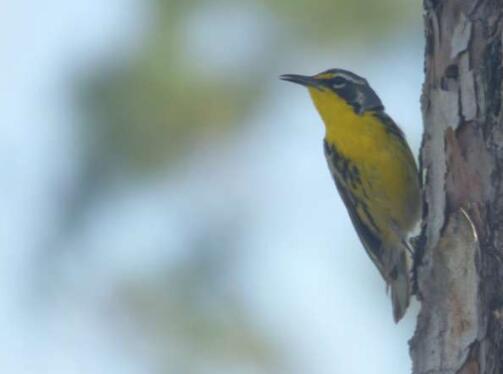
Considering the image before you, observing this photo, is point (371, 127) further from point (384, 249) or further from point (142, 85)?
point (142, 85)

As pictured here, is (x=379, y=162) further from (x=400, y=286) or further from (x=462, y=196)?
(x=462, y=196)

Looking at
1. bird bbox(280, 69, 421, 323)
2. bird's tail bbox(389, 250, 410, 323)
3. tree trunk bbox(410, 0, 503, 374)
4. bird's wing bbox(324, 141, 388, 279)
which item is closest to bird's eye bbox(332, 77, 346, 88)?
bird bbox(280, 69, 421, 323)

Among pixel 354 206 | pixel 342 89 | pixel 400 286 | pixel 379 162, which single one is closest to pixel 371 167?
pixel 379 162

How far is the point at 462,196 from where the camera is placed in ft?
13.9

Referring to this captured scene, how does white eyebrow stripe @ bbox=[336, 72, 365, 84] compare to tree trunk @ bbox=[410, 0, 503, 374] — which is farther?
white eyebrow stripe @ bbox=[336, 72, 365, 84]

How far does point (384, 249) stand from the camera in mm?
6113

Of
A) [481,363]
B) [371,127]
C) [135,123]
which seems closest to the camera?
[481,363]

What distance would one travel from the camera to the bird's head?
20.4ft

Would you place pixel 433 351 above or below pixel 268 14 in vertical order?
below

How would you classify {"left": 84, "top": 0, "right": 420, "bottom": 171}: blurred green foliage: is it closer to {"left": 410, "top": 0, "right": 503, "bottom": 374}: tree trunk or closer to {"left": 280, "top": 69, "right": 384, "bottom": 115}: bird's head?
{"left": 280, "top": 69, "right": 384, "bottom": 115}: bird's head

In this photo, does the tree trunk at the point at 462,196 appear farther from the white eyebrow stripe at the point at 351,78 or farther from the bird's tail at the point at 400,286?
the white eyebrow stripe at the point at 351,78

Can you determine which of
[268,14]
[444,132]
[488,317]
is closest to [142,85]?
[268,14]

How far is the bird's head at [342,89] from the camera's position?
20.4 feet

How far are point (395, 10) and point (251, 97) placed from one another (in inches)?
36.0
